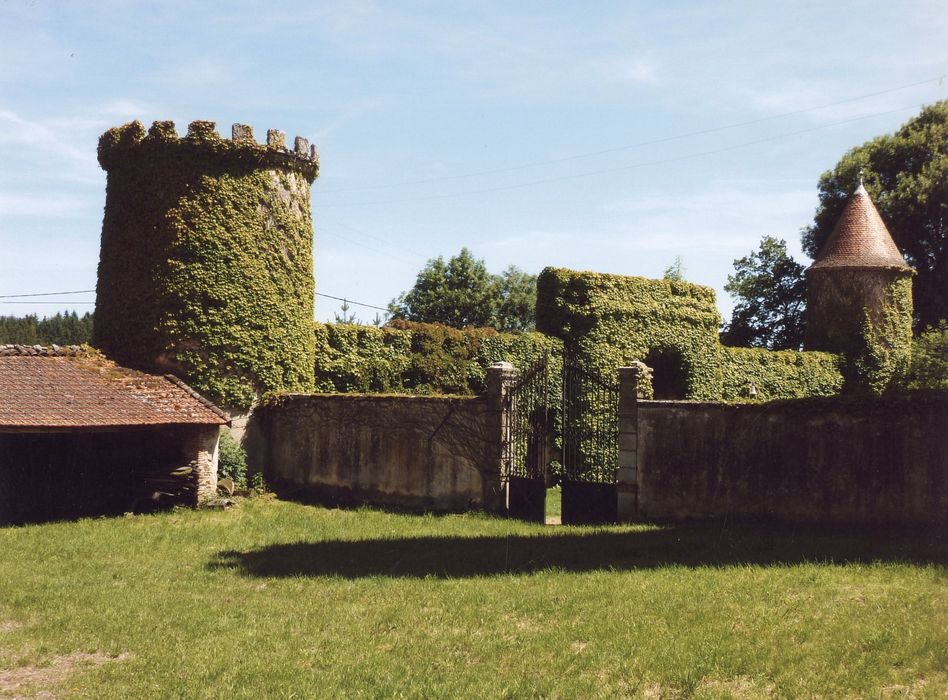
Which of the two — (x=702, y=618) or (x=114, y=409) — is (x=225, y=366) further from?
(x=702, y=618)

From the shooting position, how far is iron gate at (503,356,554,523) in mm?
15023

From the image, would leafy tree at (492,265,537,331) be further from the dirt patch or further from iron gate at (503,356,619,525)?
the dirt patch

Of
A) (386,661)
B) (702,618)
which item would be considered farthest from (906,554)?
(386,661)

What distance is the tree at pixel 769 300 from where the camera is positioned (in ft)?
132

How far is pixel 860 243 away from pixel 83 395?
27.1 m

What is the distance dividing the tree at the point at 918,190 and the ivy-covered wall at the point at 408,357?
2138 cm

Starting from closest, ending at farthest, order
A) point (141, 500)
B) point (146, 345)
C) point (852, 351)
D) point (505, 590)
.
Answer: point (505, 590), point (141, 500), point (146, 345), point (852, 351)

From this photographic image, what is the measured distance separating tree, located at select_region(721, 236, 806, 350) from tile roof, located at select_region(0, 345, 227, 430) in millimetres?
31091

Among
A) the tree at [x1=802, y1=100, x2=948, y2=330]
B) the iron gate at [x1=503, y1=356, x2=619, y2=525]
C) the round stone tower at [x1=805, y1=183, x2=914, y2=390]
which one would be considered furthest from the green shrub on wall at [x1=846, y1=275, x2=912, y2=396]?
the iron gate at [x1=503, y1=356, x2=619, y2=525]

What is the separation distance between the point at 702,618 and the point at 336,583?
4142 millimetres

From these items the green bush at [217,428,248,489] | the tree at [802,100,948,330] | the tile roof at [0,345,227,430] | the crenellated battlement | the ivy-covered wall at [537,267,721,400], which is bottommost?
the green bush at [217,428,248,489]

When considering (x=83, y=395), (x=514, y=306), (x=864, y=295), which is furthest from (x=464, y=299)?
(x=83, y=395)

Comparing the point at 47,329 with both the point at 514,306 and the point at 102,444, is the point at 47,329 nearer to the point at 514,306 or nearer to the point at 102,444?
the point at 514,306

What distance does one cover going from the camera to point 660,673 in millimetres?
6438
